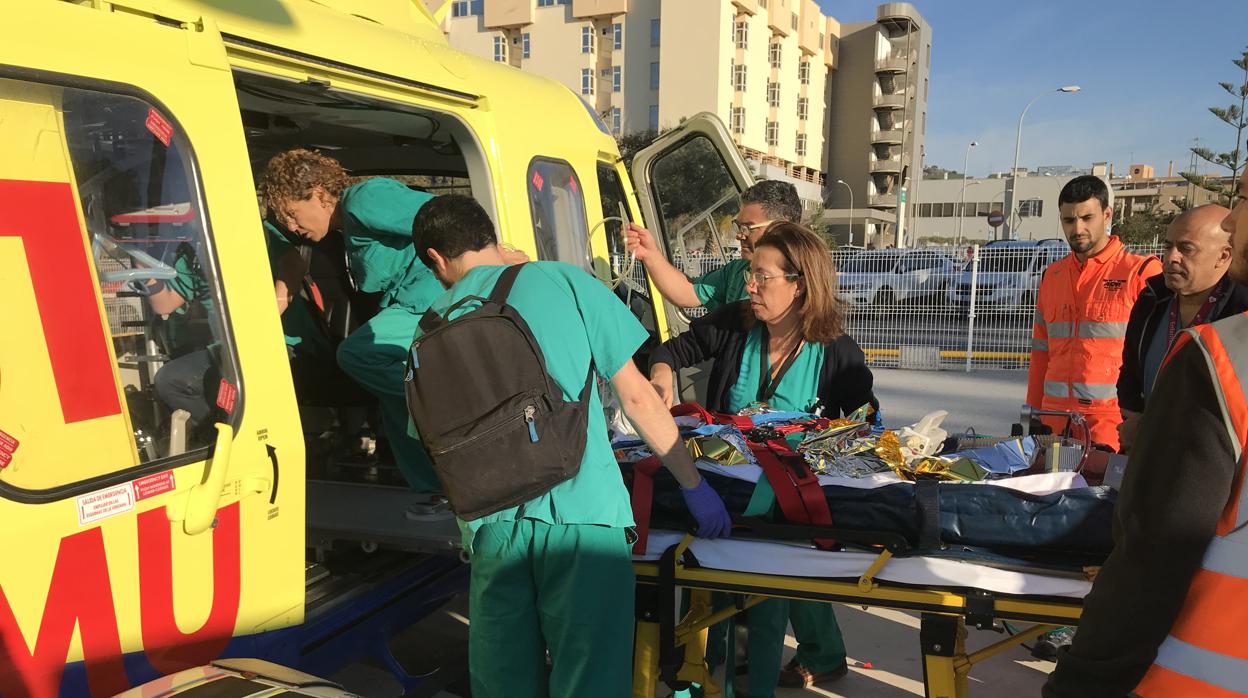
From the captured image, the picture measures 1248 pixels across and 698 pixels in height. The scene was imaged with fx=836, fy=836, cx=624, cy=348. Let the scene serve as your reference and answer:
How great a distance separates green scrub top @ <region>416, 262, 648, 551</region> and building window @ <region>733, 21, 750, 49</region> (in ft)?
167

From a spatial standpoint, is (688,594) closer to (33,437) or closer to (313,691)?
(313,691)

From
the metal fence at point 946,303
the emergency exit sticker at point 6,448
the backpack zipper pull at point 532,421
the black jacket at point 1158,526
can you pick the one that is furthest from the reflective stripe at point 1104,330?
the metal fence at point 946,303

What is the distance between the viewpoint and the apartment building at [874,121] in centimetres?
6300

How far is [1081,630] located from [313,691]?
141 cm

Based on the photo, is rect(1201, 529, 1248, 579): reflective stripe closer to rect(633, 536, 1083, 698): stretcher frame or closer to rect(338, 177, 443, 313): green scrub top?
rect(633, 536, 1083, 698): stretcher frame

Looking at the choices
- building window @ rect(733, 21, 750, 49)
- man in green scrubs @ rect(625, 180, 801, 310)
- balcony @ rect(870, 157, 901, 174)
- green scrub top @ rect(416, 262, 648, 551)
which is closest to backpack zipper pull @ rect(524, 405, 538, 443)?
green scrub top @ rect(416, 262, 648, 551)

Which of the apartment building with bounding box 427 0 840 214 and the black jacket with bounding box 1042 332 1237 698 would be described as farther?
the apartment building with bounding box 427 0 840 214

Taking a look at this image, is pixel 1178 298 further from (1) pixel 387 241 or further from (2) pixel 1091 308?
(1) pixel 387 241

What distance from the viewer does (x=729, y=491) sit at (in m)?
2.59

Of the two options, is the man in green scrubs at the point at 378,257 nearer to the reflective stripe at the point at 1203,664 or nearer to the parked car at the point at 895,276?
the reflective stripe at the point at 1203,664

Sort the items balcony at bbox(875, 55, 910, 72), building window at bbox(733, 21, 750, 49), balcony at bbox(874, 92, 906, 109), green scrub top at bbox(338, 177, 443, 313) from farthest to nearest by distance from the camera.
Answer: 1. balcony at bbox(874, 92, 906, 109)
2. balcony at bbox(875, 55, 910, 72)
3. building window at bbox(733, 21, 750, 49)
4. green scrub top at bbox(338, 177, 443, 313)

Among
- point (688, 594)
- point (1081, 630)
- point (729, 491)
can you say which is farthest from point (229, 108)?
point (1081, 630)

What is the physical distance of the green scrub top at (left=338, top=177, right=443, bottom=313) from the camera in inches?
129

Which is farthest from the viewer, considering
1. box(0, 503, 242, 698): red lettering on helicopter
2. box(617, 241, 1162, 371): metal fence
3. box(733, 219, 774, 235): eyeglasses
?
box(617, 241, 1162, 371): metal fence
